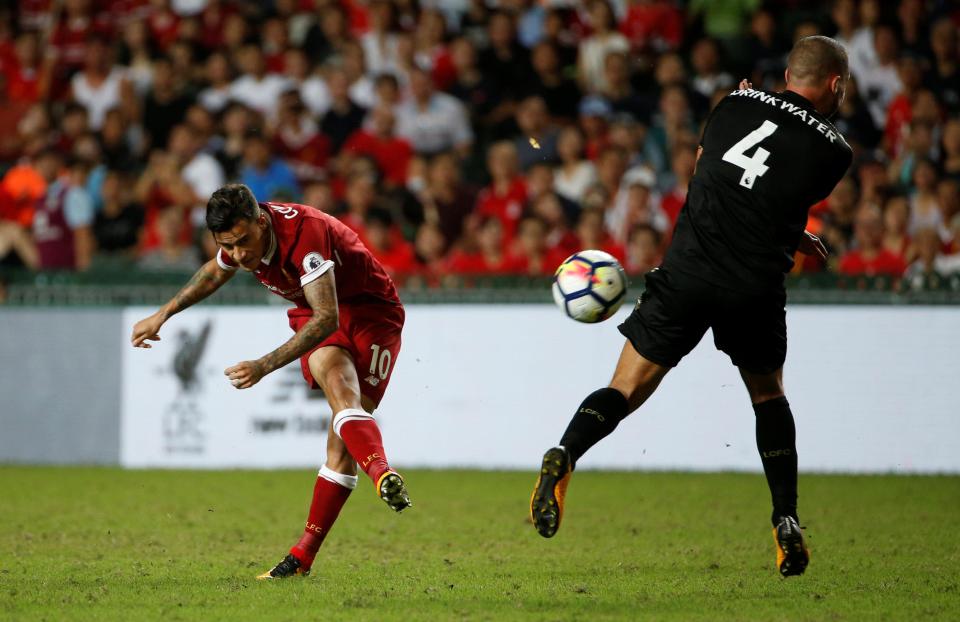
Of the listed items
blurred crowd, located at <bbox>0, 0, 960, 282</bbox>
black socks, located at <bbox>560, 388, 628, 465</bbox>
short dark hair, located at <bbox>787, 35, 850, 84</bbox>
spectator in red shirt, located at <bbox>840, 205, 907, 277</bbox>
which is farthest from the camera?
blurred crowd, located at <bbox>0, 0, 960, 282</bbox>

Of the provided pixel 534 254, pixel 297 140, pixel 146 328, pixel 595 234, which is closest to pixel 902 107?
pixel 595 234

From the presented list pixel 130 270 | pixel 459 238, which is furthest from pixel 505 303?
pixel 130 270

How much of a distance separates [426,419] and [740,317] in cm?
636

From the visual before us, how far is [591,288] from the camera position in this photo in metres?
6.36

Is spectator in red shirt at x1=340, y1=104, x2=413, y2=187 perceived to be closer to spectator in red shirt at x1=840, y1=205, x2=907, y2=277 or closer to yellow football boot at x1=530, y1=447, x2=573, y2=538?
spectator in red shirt at x1=840, y1=205, x2=907, y2=277

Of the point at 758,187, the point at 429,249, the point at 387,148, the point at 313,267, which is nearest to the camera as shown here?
the point at 758,187

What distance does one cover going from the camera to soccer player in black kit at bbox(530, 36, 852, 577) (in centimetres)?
576

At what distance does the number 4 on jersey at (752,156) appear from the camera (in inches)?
228

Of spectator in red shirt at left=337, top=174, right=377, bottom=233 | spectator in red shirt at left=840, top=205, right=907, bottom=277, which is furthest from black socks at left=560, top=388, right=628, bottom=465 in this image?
spectator in red shirt at left=337, top=174, right=377, bottom=233

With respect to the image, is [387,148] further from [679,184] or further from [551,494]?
[551,494]

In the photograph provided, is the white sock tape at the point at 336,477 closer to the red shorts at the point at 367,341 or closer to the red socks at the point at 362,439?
the red socks at the point at 362,439

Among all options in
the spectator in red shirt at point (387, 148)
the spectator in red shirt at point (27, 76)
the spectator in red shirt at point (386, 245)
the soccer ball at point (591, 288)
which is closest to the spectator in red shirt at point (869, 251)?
the spectator in red shirt at point (386, 245)

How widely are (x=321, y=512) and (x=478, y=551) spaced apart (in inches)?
48.8

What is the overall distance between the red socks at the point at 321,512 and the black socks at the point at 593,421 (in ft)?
4.14
